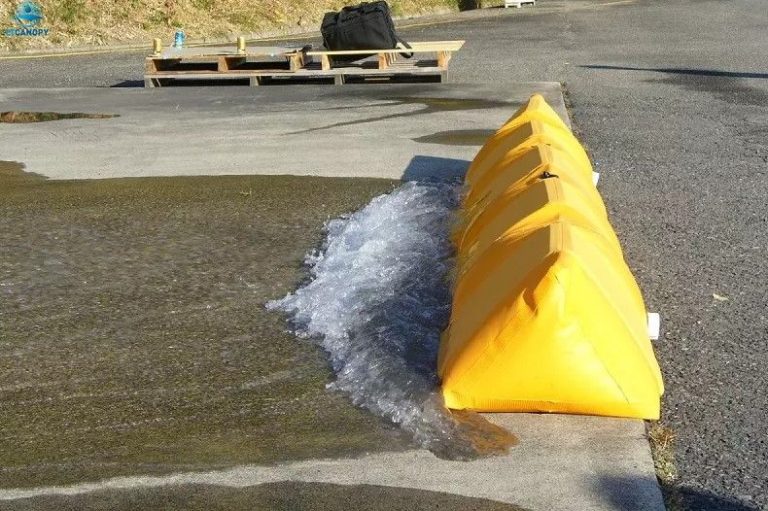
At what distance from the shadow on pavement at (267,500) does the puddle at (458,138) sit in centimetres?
682

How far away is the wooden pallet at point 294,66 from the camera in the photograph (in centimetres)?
1454

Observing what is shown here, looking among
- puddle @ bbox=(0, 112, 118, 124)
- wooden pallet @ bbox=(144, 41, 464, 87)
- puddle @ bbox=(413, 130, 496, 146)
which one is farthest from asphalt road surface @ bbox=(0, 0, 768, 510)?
puddle @ bbox=(0, 112, 118, 124)

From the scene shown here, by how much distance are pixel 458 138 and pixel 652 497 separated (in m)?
7.21

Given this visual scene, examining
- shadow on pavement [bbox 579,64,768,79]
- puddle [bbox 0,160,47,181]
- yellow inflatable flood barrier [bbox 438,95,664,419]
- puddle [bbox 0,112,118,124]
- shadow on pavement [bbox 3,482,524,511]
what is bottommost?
shadow on pavement [bbox 579,64,768,79]

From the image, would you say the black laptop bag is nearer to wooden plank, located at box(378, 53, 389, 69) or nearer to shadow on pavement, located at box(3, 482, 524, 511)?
wooden plank, located at box(378, 53, 389, 69)

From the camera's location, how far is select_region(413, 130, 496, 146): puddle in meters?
10.4

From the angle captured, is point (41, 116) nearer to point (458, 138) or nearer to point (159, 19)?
point (458, 138)

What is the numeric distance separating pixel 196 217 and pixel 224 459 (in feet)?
12.9

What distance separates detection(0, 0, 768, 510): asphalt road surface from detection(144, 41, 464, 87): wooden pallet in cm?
68

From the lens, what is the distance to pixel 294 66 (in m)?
14.7

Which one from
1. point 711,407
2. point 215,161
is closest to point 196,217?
point 215,161

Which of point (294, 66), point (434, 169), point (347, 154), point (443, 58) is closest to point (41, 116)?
point (294, 66)

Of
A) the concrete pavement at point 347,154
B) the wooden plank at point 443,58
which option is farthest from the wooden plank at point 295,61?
the wooden plank at point 443,58

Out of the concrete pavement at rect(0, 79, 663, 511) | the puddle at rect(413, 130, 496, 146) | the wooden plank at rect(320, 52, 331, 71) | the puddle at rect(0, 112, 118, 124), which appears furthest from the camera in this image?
the wooden plank at rect(320, 52, 331, 71)
